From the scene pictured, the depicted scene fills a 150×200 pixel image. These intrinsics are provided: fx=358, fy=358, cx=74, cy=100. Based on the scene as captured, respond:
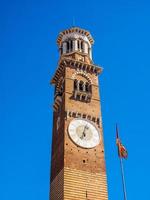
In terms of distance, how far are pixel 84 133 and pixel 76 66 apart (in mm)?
8229

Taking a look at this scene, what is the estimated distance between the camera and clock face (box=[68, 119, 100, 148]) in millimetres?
32500

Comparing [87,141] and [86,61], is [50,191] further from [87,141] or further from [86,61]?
[86,61]

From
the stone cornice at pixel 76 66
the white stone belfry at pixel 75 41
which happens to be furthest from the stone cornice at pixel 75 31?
the stone cornice at pixel 76 66

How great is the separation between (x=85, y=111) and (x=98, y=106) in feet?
6.00

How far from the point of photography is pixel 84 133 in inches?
1308

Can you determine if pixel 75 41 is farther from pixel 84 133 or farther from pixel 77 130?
pixel 84 133

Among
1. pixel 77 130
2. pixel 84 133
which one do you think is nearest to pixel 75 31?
pixel 77 130

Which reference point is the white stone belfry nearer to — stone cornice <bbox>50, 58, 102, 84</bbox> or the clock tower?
the clock tower

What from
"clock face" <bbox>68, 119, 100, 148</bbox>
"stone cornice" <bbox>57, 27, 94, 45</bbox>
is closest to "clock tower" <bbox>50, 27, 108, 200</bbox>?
"clock face" <bbox>68, 119, 100, 148</bbox>

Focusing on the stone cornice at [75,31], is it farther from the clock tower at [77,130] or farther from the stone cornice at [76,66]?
the stone cornice at [76,66]

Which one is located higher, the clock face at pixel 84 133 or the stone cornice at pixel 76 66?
the stone cornice at pixel 76 66

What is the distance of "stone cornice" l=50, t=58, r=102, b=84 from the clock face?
22.2ft

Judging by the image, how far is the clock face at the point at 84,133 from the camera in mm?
32500

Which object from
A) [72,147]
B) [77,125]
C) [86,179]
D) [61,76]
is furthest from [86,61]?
[86,179]
